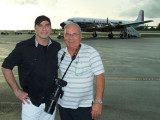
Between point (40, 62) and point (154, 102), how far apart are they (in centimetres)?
369

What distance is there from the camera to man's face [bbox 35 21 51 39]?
2.69 metres

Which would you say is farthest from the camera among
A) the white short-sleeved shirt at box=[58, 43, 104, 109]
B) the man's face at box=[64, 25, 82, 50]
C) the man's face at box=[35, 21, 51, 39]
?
the man's face at box=[35, 21, 51, 39]

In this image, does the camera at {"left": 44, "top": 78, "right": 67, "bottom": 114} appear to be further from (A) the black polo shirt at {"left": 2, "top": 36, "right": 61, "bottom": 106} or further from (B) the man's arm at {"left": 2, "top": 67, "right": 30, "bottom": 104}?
(B) the man's arm at {"left": 2, "top": 67, "right": 30, "bottom": 104}

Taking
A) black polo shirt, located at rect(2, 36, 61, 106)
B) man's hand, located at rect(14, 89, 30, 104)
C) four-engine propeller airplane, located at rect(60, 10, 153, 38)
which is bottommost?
man's hand, located at rect(14, 89, 30, 104)

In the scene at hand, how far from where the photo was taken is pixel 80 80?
8.26ft

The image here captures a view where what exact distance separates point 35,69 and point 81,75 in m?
0.67

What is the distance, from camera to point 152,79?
290 inches

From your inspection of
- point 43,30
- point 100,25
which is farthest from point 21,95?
point 100,25

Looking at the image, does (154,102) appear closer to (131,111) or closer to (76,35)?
(131,111)

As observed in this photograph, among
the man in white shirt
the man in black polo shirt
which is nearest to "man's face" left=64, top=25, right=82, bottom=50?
the man in white shirt

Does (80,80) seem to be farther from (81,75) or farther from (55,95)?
(55,95)

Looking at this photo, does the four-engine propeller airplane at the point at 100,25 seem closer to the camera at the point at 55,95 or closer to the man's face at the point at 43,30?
the man's face at the point at 43,30

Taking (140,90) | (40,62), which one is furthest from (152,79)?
(40,62)

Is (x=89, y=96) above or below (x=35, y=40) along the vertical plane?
below
